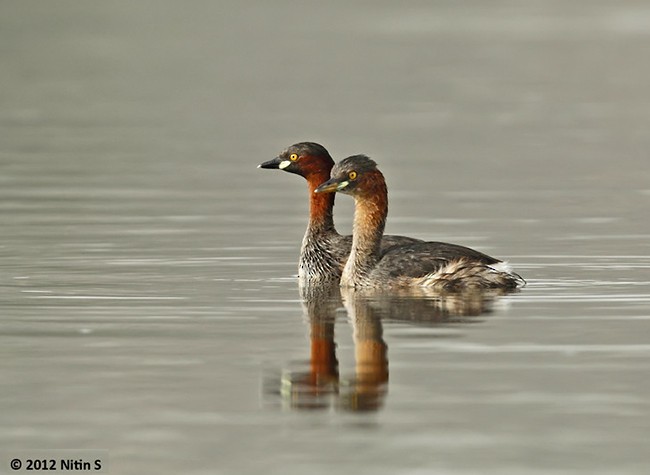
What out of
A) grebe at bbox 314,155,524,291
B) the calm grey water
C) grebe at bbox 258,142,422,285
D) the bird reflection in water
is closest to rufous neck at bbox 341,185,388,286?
grebe at bbox 314,155,524,291

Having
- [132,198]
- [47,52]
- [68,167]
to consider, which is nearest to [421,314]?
[132,198]

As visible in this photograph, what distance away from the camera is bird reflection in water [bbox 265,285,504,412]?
11.3 metres

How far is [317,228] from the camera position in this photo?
17656 mm

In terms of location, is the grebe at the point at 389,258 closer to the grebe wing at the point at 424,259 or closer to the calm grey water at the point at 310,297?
the grebe wing at the point at 424,259

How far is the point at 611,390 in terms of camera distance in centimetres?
1135

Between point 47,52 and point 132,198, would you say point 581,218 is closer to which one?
point 132,198

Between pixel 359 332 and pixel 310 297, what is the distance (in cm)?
242

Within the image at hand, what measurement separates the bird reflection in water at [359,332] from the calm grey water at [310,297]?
1.4 inches

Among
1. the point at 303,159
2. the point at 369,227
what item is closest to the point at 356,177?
the point at 369,227

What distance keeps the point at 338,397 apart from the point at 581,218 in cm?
1049

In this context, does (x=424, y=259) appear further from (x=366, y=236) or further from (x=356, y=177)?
(x=356, y=177)

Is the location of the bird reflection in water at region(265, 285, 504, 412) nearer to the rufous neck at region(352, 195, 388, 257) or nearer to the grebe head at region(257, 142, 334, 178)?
the rufous neck at region(352, 195, 388, 257)

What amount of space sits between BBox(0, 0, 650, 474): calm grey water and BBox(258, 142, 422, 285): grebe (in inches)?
13.6

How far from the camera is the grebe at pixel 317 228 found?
17078 millimetres
